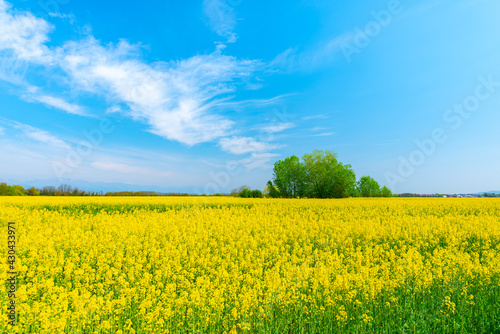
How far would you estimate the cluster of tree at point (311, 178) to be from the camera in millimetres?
53656

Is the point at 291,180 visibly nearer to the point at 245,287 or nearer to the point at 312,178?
the point at 312,178

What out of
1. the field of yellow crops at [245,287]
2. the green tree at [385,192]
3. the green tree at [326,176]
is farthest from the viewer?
the green tree at [385,192]

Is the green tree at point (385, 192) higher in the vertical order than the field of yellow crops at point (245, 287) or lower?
higher

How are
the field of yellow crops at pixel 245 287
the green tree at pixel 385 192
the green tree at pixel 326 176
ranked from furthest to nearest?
1. the green tree at pixel 385 192
2. the green tree at pixel 326 176
3. the field of yellow crops at pixel 245 287

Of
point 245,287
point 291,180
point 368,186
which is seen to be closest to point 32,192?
point 291,180

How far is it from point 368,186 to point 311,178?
50063 mm

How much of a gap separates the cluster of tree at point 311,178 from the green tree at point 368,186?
37147mm

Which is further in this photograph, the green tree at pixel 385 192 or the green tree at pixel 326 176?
the green tree at pixel 385 192

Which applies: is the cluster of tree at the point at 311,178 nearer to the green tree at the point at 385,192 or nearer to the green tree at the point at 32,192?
the green tree at the point at 385,192

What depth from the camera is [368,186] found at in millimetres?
94562

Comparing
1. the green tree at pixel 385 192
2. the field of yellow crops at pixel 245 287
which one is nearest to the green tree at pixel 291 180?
the field of yellow crops at pixel 245 287

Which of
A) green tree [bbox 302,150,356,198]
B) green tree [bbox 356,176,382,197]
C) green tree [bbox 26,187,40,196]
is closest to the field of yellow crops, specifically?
green tree [bbox 302,150,356,198]

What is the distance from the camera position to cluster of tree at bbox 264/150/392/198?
53.7m

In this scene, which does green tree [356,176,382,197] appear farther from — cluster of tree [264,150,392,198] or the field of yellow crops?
the field of yellow crops
